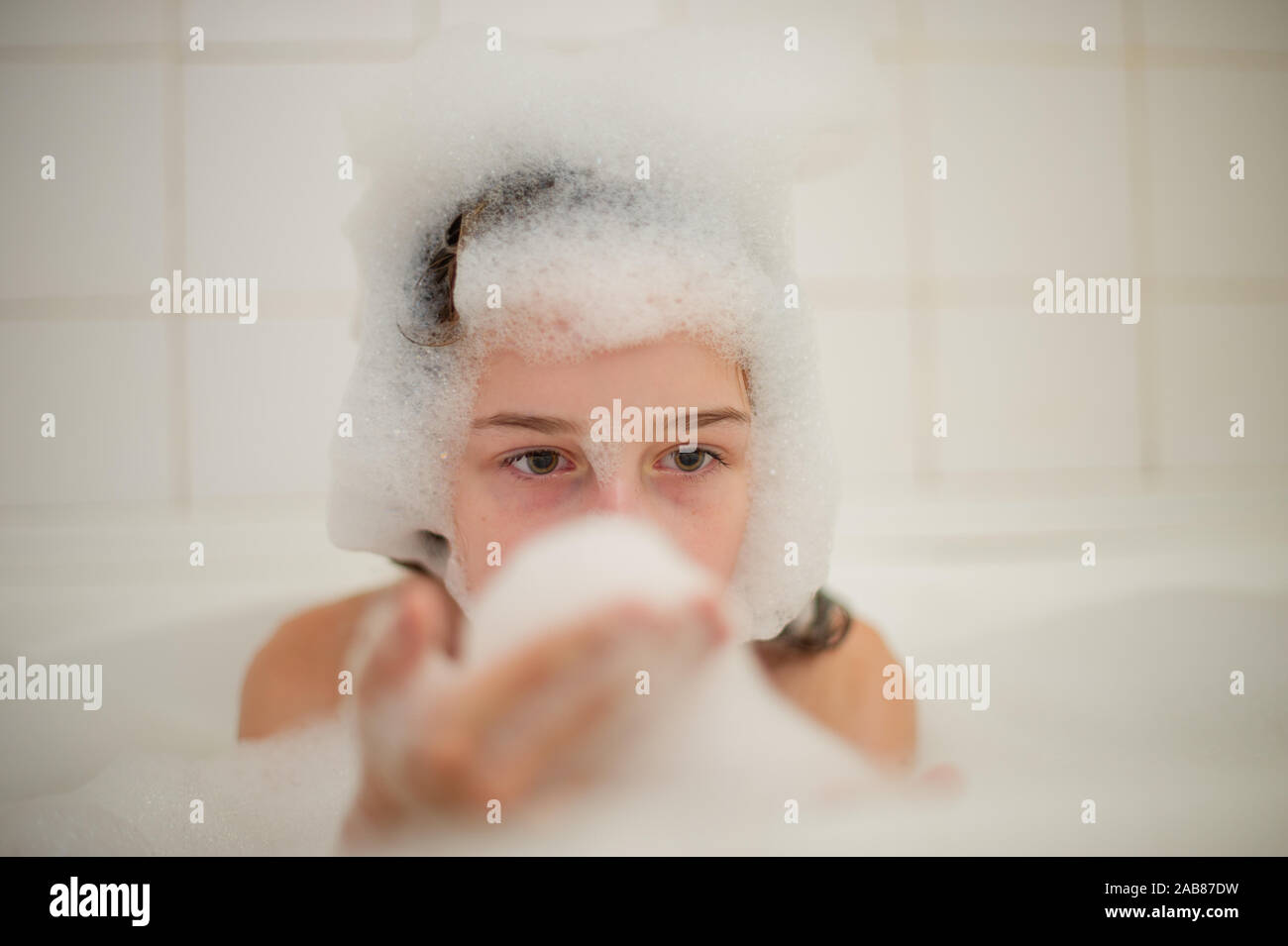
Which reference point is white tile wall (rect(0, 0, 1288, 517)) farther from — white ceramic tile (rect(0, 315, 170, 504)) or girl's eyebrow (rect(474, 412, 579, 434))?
girl's eyebrow (rect(474, 412, 579, 434))

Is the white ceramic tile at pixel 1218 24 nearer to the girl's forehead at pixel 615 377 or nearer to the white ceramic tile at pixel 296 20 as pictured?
the girl's forehead at pixel 615 377

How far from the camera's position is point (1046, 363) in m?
1.22

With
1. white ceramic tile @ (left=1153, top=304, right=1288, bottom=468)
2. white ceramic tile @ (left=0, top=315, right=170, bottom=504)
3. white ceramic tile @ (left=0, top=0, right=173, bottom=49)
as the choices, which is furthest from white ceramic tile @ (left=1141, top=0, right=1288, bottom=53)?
white ceramic tile @ (left=0, top=315, right=170, bottom=504)

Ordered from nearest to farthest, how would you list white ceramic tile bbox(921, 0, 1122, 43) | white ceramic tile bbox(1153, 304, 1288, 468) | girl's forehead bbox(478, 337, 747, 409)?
girl's forehead bbox(478, 337, 747, 409)
white ceramic tile bbox(921, 0, 1122, 43)
white ceramic tile bbox(1153, 304, 1288, 468)

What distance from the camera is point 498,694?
508mm

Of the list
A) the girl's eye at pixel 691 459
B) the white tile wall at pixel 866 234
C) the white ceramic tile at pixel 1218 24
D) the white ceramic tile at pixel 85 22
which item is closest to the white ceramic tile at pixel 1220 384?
the white tile wall at pixel 866 234

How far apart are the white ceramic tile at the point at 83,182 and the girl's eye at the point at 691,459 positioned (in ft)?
2.73

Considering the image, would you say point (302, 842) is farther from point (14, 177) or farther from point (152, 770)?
point (14, 177)

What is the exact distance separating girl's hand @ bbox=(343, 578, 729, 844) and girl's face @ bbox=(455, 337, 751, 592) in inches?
7.1

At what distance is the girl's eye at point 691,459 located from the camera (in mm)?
708

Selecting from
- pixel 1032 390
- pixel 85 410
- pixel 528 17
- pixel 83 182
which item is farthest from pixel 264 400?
pixel 1032 390

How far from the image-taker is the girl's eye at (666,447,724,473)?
708 mm

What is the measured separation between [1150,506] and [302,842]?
1.26 metres

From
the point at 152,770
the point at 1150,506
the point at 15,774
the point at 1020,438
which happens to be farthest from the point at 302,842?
the point at 1150,506
